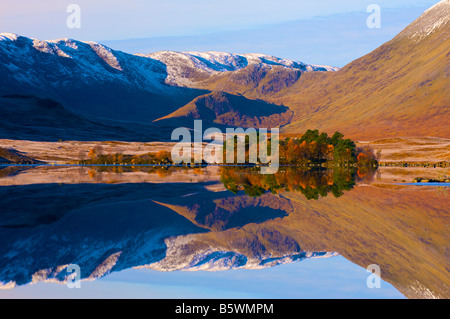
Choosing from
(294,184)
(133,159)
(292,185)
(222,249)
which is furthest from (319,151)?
(222,249)

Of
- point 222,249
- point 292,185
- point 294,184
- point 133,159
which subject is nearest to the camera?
point 222,249

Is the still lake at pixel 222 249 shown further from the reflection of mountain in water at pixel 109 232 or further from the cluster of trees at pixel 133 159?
the cluster of trees at pixel 133 159

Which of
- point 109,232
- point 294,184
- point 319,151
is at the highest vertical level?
point 319,151

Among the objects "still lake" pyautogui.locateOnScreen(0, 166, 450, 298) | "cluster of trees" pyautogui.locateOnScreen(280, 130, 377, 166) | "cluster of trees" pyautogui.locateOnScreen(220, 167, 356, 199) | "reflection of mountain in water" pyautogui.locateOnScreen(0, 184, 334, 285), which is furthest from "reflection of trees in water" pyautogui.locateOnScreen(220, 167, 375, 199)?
"cluster of trees" pyautogui.locateOnScreen(280, 130, 377, 166)

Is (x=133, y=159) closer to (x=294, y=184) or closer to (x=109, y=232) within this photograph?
(x=294, y=184)

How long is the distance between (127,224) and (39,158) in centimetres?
14635

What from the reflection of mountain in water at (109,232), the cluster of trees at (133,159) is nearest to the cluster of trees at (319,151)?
the cluster of trees at (133,159)

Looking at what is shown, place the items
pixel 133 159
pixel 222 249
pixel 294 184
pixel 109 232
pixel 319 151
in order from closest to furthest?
pixel 222 249 → pixel 109 232 → pixel 294 184 → pixel 319 151 → pixel 133 159

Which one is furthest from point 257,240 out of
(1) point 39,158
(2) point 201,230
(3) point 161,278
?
(1) point 39,158

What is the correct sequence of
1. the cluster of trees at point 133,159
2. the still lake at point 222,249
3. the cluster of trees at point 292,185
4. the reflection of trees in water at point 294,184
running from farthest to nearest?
1. the cluster of trees at point 133,159
2. the reflection of trees in water at point 294,184
3. the cluster of trees at point 292,185
4. the still lake at point 222,249

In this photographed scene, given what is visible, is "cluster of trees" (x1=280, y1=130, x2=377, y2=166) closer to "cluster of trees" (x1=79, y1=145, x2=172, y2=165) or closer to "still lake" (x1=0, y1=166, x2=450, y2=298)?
"cluster of trees" (x1=79, y1=145, x2=172, y2=165)

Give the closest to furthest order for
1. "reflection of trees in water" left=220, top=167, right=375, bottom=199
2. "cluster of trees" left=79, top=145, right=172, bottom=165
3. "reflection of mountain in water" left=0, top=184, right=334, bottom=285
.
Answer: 1. "reflection of mountain in water" left=0, top=184, right=334, bottom=285
2. "reflection of trees in water" left=220, top=167, right=375, bottom=199
3. "cluster of trees" left=79, top=145, right=172, bottom=165

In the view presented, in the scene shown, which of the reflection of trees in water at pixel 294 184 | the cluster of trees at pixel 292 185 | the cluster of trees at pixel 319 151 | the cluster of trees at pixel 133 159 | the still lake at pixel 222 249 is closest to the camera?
the still lake at pixel 222 249
